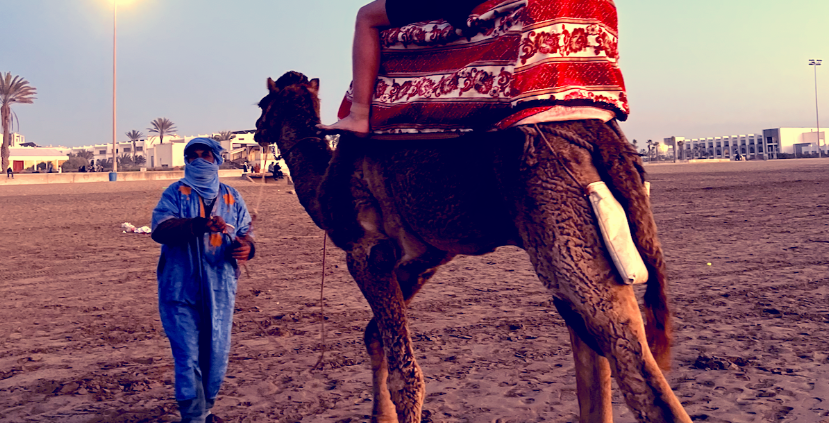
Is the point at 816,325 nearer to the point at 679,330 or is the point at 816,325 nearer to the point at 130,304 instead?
the point at 679,330

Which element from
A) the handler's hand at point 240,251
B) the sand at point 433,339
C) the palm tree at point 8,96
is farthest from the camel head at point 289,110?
the palm tree at point 8,96

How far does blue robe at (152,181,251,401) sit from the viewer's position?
403cm

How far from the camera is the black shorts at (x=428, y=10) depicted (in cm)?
272

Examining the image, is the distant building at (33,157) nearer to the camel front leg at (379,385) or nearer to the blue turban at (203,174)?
the blue turban at (203,174)

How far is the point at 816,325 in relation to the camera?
236 inches

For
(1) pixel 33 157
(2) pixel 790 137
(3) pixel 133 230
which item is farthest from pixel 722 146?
(3) pixel 133 230

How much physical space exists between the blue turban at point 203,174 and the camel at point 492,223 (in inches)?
23.3

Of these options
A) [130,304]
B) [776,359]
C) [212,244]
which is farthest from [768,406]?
[130,304]

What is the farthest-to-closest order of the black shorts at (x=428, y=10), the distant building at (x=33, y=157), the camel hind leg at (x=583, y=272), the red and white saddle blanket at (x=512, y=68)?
the distant building at (x=33, y=157) → the black shorts at (x=428, y=10) → the red and white saddle blanket at (x=512, y=68) → the camel hind leg at (x=583, y=272)

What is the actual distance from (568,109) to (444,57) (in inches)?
28.0

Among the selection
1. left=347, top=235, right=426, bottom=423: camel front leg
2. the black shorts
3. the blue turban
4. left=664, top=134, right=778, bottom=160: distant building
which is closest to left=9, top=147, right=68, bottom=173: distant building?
the blue turban

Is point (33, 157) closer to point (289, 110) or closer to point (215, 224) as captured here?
point (215, 224)

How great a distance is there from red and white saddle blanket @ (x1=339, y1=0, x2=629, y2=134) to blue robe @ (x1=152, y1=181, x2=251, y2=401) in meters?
1.82

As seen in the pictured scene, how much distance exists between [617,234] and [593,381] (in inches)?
45.4
